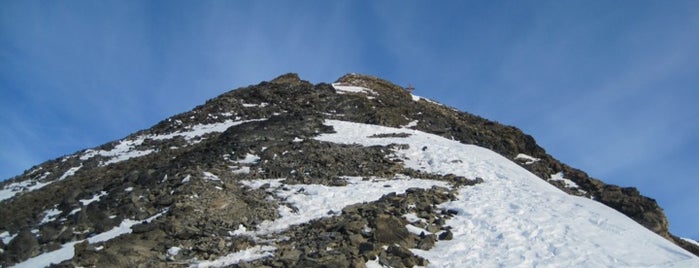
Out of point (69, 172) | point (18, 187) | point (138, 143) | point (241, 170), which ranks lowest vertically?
point (241, 170)

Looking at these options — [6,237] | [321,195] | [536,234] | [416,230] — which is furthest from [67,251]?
[536,234]

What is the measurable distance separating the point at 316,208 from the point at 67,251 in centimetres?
651

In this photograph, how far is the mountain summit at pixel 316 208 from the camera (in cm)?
1173

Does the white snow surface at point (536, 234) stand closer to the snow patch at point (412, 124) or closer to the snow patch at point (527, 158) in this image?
the snow patch at point (527, 158)

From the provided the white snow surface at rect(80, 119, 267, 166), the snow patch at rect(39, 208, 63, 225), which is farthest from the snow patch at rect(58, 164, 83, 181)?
the snow patch at rect(39, 208, 63, 225)

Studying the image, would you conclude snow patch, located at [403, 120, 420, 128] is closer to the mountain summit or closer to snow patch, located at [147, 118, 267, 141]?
the mountain summit

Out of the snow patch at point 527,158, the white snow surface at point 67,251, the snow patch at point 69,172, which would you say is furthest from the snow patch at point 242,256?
the snow patch at point 527,158

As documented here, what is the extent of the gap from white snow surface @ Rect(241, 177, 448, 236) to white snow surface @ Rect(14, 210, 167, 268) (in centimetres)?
332

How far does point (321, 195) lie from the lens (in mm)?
16250

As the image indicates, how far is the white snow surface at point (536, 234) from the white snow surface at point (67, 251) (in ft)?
25.4

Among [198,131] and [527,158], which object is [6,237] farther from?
[527,158]

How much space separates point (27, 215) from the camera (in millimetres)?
17266

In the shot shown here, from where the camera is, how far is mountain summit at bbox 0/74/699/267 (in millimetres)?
11734

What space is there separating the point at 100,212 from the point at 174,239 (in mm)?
3863
